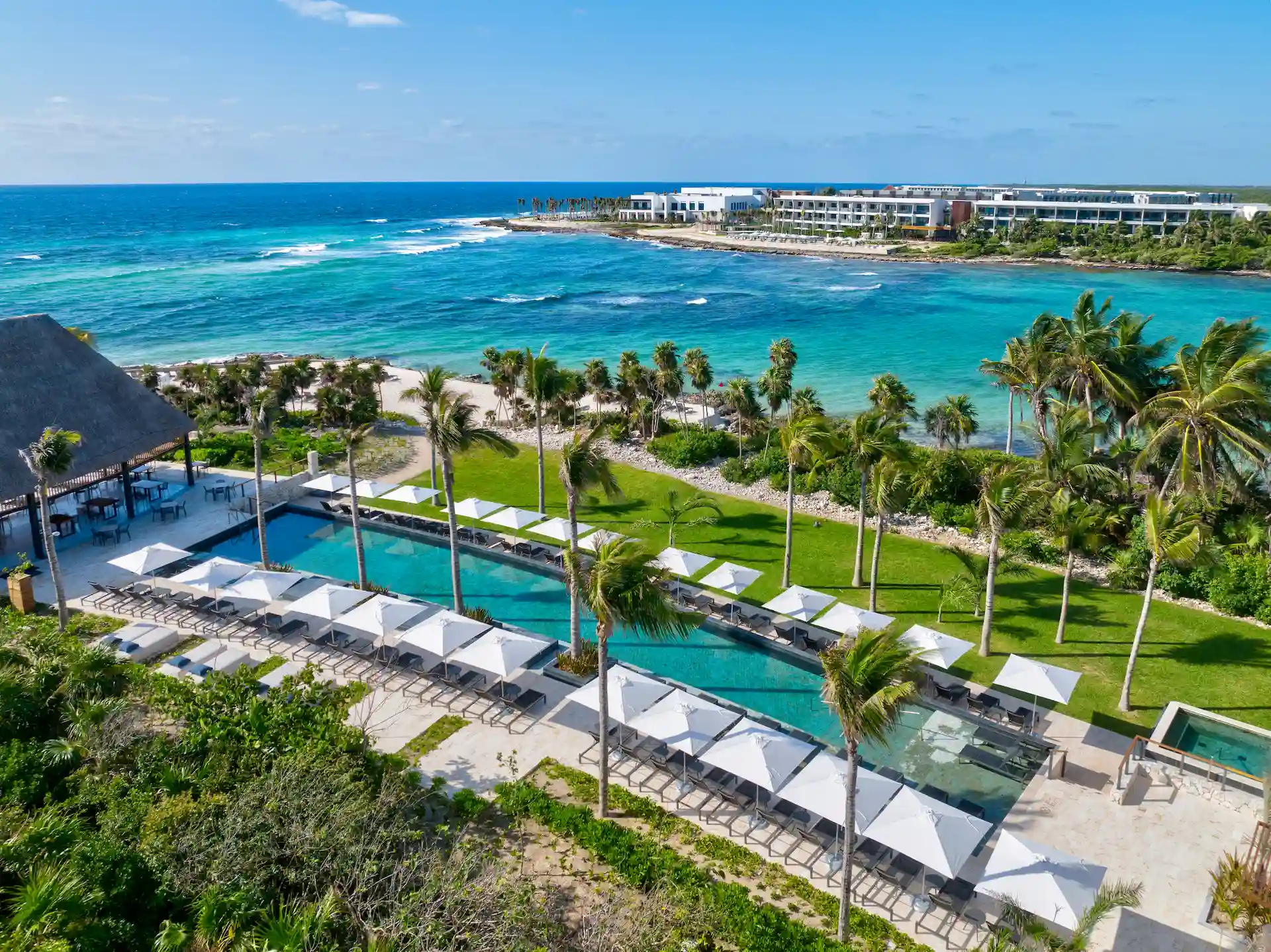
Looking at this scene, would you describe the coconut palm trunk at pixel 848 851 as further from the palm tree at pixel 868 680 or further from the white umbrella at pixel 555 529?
the white umbrella at pixel 555 529

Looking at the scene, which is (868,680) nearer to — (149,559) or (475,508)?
(475,508)

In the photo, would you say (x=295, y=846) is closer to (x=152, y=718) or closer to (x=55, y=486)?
(x=152, y=718)

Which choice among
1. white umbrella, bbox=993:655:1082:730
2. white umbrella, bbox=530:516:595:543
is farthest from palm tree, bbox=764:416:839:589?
white umbrella, bbox=530:516:595:543

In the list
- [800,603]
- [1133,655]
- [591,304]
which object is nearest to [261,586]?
[800,603]

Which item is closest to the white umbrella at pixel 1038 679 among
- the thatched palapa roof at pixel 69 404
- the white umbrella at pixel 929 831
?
the white umbrella at pixel 929 831

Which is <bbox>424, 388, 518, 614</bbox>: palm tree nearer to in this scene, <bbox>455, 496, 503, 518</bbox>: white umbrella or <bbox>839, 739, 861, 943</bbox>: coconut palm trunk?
<bbox>455, 496, 503, 518</bbox>: white umbrella
